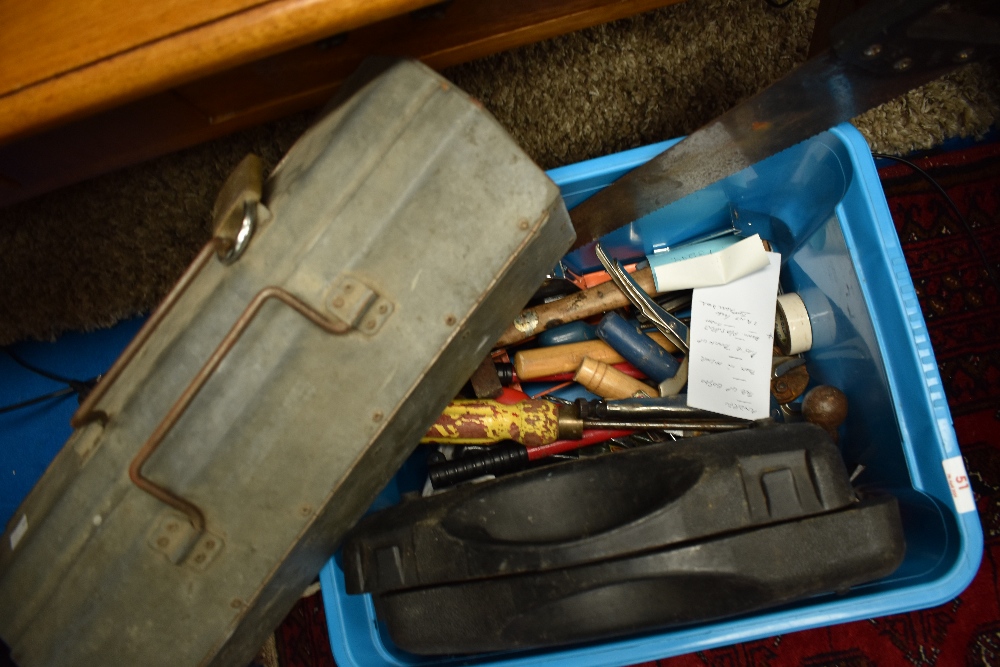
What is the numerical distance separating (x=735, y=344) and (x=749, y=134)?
0.28 m

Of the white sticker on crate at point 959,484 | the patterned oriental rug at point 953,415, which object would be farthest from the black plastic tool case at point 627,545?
the patterned oriental rug at point 953,415

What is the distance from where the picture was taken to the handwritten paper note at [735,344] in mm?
869

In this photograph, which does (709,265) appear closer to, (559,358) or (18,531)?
(559,358)

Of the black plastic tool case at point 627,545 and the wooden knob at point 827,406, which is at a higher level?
the wooden knob at point 827,406

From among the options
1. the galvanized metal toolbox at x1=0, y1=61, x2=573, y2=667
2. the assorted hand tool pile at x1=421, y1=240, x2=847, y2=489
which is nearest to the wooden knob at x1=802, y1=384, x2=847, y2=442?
the assorted hand tool pile at x1=421, y1=240, x2=847, y2=489

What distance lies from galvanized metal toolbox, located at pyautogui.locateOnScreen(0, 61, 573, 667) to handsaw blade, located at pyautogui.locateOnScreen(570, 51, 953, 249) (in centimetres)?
25

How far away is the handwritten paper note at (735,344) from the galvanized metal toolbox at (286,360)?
1.25ft

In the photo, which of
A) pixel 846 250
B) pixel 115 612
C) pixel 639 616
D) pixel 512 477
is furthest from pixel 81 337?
pixel 846 250

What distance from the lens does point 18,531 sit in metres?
0.68

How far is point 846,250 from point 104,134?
3.35ft

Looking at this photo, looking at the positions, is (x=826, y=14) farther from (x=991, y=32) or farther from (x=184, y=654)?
Result: (x=184, y=654)

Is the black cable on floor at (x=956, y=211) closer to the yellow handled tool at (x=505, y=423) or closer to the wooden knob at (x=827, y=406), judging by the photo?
the wooden knob at (x=827, y=406)

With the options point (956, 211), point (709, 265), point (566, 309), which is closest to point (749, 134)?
point (709, 265)

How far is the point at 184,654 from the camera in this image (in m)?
0.63
